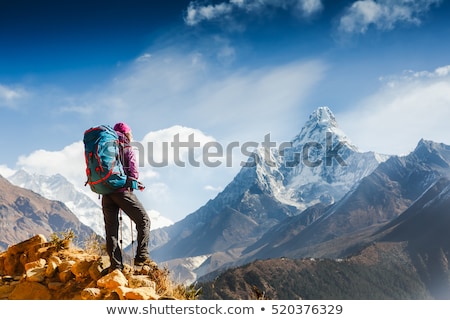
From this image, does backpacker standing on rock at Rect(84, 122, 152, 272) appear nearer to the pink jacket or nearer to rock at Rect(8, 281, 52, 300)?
the pink jacket

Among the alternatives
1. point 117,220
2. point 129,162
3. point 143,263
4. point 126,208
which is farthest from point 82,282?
point 129,162

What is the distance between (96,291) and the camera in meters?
7.18

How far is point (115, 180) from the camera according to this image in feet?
26.4

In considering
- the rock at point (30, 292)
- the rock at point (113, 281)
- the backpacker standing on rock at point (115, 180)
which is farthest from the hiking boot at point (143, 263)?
the rock at point (30, 292)

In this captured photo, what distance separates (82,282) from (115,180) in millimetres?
2044

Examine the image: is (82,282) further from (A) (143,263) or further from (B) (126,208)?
(B) (126,208)

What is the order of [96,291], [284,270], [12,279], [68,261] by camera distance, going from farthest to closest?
[284,270] → [12,279] → [68,261] → [96,291]

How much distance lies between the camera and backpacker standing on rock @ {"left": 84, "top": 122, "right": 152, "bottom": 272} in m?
8.02

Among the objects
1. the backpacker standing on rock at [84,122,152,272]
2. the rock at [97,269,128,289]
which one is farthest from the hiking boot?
the rock at [97,269,128,289]

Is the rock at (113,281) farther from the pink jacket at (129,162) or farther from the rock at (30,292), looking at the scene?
the pink jacket at (129,162)

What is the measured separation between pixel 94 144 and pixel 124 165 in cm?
70
